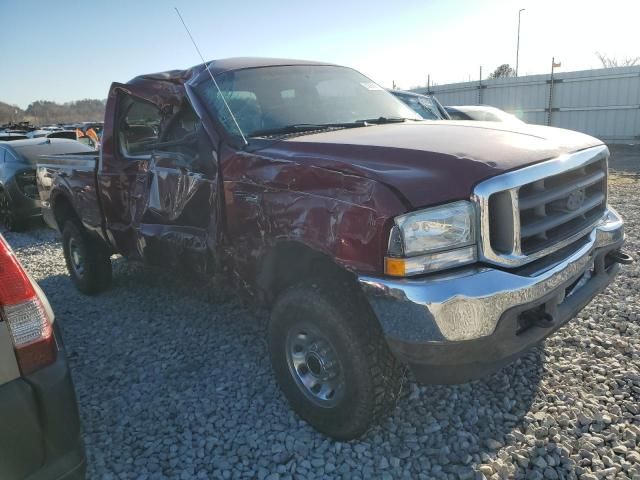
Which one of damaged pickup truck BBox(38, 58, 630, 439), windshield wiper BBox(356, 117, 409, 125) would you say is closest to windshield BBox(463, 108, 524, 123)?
damaged pickup truck BBox(38, 58, 630, 439)

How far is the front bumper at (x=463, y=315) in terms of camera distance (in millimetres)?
1984

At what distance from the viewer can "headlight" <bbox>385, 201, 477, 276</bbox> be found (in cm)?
203

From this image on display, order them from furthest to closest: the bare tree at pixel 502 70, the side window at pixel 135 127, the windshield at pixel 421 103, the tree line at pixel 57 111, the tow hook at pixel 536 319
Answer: the tree line at pixel 57 111 → the bare tree at pixel 502 70 → the windshield at pixel 421 103 → the side window at pixel 135 127 → the tow hook at pixel 536 319

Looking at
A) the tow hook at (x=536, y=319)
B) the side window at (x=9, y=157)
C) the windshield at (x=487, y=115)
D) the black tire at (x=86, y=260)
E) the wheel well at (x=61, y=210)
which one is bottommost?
the black tire at (x=86, y=260)

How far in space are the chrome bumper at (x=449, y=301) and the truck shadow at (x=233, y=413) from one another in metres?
0.79

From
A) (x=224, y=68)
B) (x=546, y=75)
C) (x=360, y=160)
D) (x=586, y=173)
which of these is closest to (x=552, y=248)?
(x=586, y=173)

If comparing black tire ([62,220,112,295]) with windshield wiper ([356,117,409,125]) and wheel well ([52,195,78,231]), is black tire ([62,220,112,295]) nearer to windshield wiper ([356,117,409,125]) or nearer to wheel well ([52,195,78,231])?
wheel well ([52,195,78,231])

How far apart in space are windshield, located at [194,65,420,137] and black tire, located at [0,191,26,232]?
697 cm

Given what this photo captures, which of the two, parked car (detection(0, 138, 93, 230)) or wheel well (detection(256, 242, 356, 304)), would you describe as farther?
parked car (detection(0, 138, 93, 230))

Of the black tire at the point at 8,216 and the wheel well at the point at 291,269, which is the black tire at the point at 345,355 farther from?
the black tire at the point at 8,216

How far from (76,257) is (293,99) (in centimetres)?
318

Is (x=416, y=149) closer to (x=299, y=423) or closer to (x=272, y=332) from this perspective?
(x=272, y=332)

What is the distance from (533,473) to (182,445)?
179 centimetres

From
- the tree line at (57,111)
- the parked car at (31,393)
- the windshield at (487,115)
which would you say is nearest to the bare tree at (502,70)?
the windshield at (487,115)
